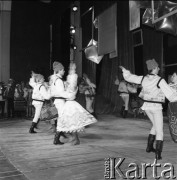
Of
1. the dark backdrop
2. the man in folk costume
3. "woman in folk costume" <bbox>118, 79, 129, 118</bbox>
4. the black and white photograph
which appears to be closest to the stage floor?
the black and white photograph

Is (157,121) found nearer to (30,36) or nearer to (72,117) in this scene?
(72,117)

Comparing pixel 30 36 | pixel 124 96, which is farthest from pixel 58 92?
pixel 30 36

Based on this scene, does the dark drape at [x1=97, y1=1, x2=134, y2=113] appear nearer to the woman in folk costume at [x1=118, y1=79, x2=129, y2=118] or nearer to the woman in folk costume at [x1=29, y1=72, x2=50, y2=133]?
the woman in folk costume at [x1=118, y1=79, x2=129, y2=118]

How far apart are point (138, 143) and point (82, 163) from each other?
5.87 ft

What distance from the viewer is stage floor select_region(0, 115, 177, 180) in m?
3.53

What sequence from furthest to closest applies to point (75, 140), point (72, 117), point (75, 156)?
point (75, 140)
point (72, 117)
point (75, 156)

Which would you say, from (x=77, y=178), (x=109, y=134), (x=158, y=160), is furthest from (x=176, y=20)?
(x=77, y=178)

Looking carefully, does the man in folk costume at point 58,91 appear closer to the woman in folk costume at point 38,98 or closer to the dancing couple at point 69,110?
the dancing couple at point 69,110

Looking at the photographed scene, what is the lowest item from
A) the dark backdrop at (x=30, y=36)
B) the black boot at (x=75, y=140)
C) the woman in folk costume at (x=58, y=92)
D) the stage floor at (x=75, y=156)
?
the stage floor at (x=75, y=156)

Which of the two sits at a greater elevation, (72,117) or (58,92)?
(58,92)

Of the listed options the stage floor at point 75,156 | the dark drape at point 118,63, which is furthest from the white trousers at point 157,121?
the dark drape at point 118,63

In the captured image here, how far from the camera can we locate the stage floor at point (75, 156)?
3.53 meters

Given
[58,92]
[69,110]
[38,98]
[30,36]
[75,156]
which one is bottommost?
[75,156]

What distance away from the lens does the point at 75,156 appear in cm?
443
